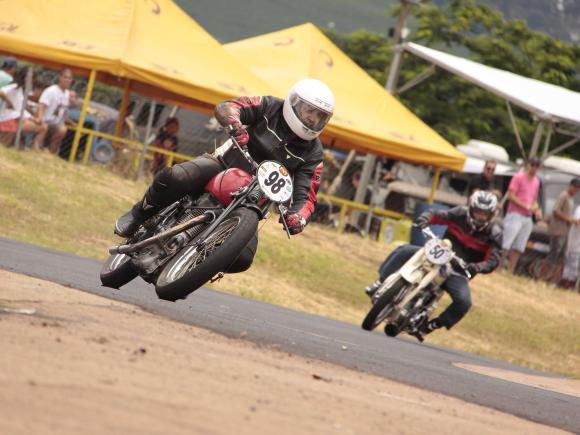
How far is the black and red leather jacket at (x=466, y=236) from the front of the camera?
15.4m

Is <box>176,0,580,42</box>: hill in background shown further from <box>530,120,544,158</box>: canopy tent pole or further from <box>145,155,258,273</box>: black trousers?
<box>145,155,258,273</box>: black trousers

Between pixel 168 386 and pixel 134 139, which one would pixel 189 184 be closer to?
pixel 168 386

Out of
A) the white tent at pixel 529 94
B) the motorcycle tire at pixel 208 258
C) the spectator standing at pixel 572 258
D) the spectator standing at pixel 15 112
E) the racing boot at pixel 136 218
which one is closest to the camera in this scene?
the motorcycle tire at pixel 208 258

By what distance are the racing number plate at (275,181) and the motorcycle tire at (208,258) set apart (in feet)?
0.62

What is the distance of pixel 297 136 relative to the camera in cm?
1031

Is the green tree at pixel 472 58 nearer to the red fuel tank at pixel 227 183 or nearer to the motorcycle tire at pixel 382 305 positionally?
the motorcycle tire at pixel 382 305

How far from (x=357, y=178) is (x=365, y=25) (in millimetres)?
48632

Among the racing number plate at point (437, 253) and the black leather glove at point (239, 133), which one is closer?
the black leather glove at point (239, 133)

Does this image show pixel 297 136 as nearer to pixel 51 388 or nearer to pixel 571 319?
pixel 51 388

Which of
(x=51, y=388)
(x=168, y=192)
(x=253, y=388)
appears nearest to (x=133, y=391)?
(x=51, y=388)

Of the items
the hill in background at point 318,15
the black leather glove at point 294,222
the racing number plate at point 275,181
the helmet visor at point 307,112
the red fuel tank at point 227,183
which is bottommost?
the hill in background at point 318,15

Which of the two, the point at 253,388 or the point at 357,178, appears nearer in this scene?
the point at 253,388

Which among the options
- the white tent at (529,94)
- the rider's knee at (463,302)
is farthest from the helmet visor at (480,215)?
the white tent at (529,94)

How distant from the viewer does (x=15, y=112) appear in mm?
21453
